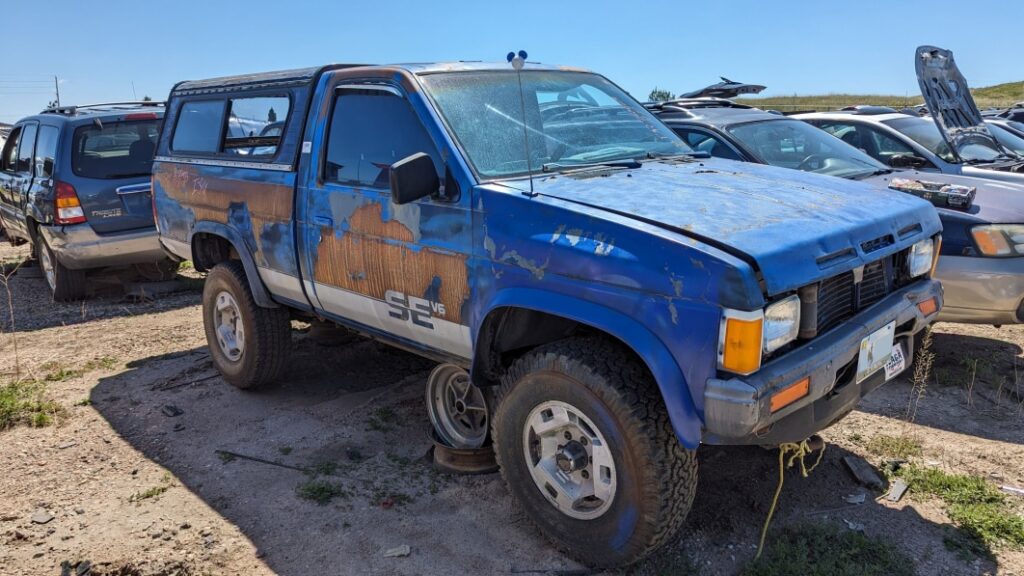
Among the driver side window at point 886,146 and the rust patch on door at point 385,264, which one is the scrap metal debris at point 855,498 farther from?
the driver side window at point 886,146

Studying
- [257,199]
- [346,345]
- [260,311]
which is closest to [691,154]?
[257,199]

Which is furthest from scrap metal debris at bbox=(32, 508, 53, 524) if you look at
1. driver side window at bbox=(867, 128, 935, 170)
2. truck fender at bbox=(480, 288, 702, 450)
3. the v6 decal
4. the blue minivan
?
driver side window at bbox=(867, 128, 935, 170)

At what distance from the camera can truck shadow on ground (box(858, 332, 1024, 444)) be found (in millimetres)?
4664

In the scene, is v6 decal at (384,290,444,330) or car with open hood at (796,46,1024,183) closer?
v6 decal at (384,290,444,330)

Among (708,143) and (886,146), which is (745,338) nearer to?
(708,143)

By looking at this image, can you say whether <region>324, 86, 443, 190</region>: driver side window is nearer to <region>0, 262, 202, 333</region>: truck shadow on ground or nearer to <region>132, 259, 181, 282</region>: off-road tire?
<region>0, 262, 202, 333</region>: truck shadow on ground

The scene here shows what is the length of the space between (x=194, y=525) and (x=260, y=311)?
1.75 metres

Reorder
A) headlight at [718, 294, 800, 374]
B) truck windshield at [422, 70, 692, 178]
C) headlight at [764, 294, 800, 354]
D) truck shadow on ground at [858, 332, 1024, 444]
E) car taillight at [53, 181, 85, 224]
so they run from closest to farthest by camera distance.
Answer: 1. headlight at [718, 294, 800, 374]
2. headlight at [764, 294, 800, 354]
3. truck windshield at [422, 70, 692, 178]
4. truck shadow on ground at [858, 332, 1024, 444]
5. car taillight at [53, 181, 85, 224]

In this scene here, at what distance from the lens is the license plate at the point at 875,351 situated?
3.18 metres

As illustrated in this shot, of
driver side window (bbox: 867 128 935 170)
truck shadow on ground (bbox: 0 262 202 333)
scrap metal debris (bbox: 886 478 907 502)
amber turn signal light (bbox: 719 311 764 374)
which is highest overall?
driver side window (bbox: 867 128 935 170)

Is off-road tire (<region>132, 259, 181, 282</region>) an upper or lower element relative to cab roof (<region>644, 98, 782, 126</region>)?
lower

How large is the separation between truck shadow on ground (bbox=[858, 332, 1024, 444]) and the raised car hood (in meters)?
2.53

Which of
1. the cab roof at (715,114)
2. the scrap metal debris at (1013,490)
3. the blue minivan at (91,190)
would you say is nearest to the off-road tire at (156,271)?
the blue minivan at (91,190)

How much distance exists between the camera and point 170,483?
4.23m
